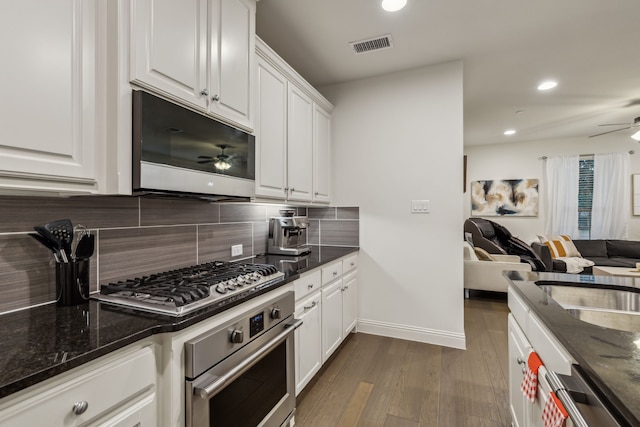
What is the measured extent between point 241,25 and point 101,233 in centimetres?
132

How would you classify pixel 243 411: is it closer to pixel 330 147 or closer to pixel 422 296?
pixel 422 296

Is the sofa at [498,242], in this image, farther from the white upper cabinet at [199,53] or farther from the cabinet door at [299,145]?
the white upper cabinet at [199,53]

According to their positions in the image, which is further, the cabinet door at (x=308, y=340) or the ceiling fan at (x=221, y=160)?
the cabinet door at (x=308, y=340)

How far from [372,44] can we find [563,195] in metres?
5.14

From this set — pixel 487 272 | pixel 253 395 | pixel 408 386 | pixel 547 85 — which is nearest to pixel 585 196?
pixel 487 272

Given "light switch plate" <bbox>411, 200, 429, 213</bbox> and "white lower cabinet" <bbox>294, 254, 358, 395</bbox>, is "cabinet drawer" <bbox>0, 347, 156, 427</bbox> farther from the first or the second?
"light switch plate" <bbox>411, 200, 429, 213</bbox>

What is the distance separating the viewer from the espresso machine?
245cm

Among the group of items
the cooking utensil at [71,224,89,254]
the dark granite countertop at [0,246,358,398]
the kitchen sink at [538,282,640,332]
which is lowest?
the kitchen sink at [538,282,640,332]

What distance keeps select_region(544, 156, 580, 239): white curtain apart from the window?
0.08 metres

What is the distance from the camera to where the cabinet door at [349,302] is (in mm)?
2643

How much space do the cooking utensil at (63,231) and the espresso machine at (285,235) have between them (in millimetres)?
1449

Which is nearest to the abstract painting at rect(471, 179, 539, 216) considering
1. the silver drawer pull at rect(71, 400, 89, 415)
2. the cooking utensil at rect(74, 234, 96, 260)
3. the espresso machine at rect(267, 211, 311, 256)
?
the espresso machine at rect(267, 211, 311, 256)

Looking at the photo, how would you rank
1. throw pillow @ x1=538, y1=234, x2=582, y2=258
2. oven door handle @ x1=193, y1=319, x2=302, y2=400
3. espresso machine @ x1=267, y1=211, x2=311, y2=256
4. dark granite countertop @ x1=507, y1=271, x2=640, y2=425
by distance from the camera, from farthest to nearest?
throw pillow @ x1=538, y1=234, x2=582, y2=258, espresso machine @ x1=267, y1=211, x2=311, y2=256, oven door handle @ x1=193, y1=319, x2=302, y2=400, dark granite countertop @ x1=507, y1=271, x2=640, y2=425

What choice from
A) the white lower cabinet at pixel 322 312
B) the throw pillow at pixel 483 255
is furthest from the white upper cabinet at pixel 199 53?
the throw pillow at pixel 483 255
